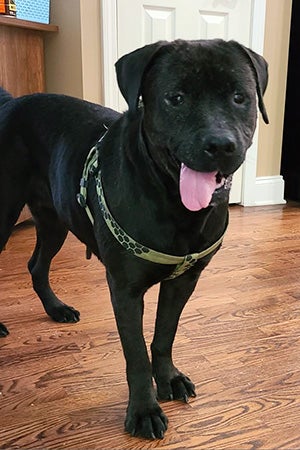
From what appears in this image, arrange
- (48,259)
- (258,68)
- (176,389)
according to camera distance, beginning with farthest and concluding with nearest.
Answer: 1. (48,259)
2. (176,389)
3. (258,68)

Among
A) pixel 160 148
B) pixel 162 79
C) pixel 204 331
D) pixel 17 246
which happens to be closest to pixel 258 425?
pixel 204 331

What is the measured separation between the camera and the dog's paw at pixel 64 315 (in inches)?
68.5

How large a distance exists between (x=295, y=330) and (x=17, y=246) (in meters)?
1.34

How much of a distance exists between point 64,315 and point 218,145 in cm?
99

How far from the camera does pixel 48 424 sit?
4.09ft

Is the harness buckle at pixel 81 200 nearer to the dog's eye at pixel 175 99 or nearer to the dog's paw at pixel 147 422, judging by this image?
the dog's eye at pixel 175 99

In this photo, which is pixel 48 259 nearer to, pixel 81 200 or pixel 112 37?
pixel 81 200

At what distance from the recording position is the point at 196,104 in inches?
39.3

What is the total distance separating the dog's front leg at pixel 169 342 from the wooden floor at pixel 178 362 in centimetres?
3

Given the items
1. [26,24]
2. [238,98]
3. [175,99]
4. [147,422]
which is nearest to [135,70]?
[175,99]

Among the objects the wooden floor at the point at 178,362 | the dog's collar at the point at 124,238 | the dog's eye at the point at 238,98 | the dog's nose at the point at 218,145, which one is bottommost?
the wooden floor at the point at 178,362

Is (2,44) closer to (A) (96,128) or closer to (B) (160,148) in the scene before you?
(A) (96,128)

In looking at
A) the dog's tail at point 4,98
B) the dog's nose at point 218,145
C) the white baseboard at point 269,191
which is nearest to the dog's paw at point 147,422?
the dog's nose at point 218,145

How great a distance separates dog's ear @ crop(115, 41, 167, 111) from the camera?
1036mm
